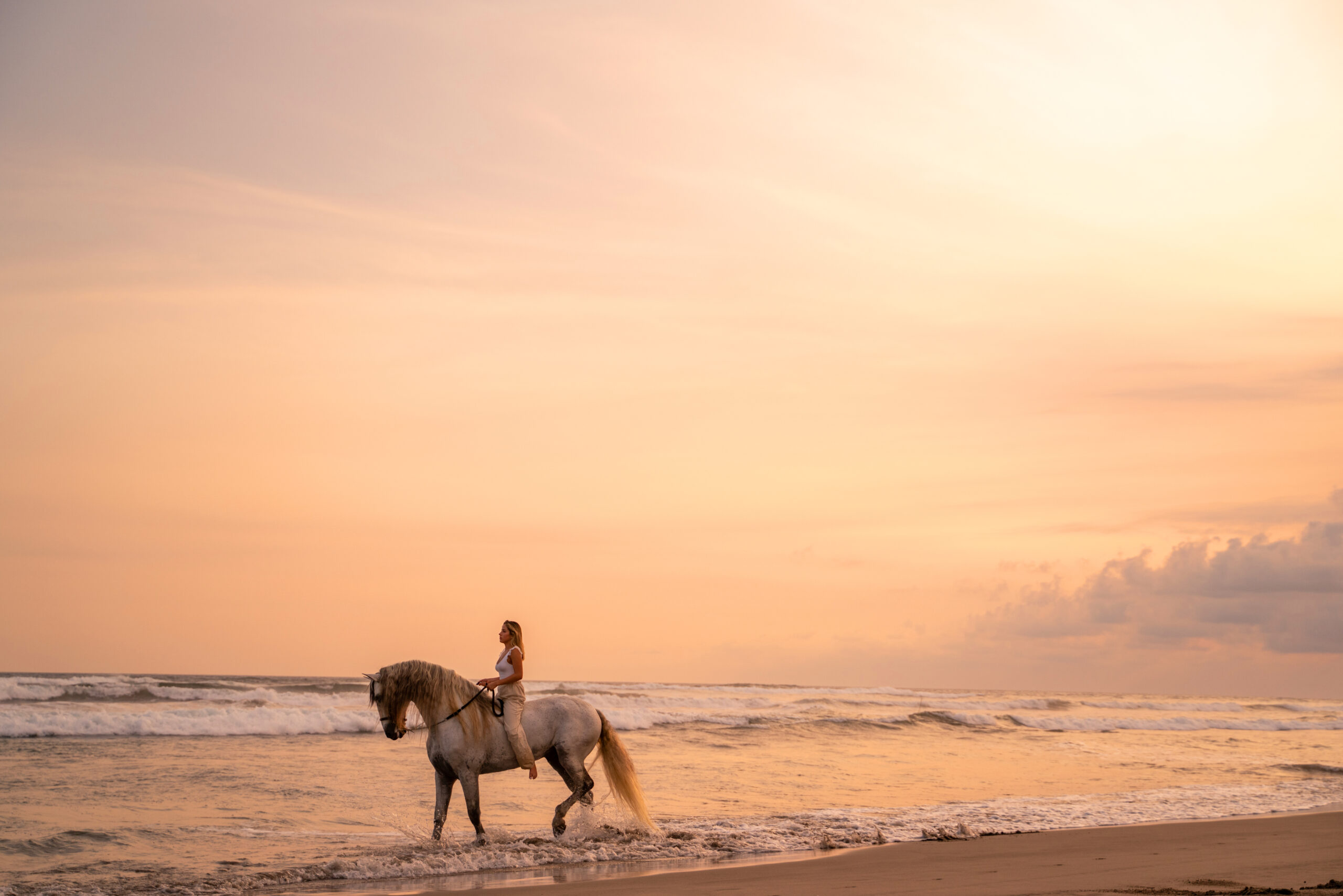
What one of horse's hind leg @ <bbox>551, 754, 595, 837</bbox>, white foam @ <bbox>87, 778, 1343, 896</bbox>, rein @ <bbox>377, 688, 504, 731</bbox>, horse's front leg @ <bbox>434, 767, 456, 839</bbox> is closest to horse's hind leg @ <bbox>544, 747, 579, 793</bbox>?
horse's hind leg @ <bbox>551, 754, 595, 837</bbox>

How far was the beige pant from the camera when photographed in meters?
8.78

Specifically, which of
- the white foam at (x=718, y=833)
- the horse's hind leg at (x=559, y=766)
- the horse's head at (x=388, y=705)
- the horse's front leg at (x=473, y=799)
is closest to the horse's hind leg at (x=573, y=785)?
the horse's hind leg at (x=559, y=766)

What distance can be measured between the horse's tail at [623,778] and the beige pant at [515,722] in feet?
2.66

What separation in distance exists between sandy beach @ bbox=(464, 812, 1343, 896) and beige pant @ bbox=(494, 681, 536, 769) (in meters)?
1.74

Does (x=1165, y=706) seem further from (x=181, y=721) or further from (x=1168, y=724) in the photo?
(x=181, y=721)

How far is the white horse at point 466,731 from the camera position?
28.2ft

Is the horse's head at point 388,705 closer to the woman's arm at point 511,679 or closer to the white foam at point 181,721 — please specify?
the woman's arm at point 511,679

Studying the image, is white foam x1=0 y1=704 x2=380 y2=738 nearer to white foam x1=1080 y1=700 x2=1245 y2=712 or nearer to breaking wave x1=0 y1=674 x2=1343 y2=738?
breaking wave x1=0 y1=674 x2=1343 y2=738

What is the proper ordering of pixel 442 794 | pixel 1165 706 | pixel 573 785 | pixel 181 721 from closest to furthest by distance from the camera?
pixel 442 794 < pixel 573 785 < pixel 181 721 < pixel 1165 706

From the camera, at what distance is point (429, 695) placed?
8.69 m

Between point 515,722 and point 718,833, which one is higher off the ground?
point 515,722

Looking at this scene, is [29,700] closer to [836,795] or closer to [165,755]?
[165,755]

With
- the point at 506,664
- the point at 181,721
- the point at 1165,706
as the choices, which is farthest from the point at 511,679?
the point at 1165,706

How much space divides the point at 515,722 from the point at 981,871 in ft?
13.8
